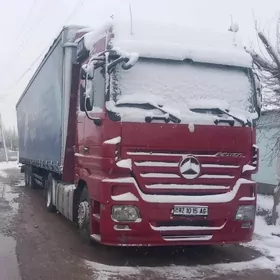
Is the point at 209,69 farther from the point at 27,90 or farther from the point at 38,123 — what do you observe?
the point at 27,90

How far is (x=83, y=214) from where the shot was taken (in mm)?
7477

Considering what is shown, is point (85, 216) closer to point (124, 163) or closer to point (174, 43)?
point (124, 163)

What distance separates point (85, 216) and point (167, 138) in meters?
1.97

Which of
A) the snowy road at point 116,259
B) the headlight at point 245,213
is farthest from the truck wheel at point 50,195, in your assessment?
the headlight at point 245,213

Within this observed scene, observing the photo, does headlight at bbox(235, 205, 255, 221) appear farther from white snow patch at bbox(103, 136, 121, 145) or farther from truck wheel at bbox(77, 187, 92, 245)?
truck wheel at bbox(77, 187, 92, 245)

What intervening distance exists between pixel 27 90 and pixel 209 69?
9941 millimetres

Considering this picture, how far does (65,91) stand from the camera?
8633 millimetres

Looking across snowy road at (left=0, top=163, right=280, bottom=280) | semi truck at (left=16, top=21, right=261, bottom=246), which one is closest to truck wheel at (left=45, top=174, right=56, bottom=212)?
snowy road at (left=0, top=163, right=280, bottom=280)

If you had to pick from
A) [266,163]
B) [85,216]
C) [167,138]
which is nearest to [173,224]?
[167,138]

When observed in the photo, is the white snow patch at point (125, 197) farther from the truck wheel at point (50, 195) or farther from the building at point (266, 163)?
the building at point (266, 163)

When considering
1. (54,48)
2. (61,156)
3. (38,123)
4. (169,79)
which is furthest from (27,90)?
(169,79)

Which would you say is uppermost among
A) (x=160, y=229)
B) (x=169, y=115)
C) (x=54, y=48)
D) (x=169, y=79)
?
(x=54, y=48)

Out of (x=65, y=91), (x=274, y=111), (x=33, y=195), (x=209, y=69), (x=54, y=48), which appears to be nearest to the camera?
(x=209, y=69)

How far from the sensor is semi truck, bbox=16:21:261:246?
20.9 ft
